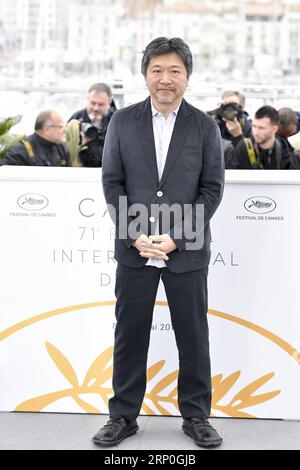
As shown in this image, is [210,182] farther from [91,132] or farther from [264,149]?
[91,132]

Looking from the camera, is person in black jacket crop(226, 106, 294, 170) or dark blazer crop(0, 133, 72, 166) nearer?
dark blazer crop(0, 133, 72, 166)

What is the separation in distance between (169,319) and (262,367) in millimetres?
431

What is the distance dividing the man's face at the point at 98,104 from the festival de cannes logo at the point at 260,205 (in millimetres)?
3671

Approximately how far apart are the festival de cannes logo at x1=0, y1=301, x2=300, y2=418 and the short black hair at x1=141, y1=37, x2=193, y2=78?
0.98 m

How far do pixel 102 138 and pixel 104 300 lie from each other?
3.04m

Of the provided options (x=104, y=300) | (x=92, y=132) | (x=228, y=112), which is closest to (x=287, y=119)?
(x=228, y=112)

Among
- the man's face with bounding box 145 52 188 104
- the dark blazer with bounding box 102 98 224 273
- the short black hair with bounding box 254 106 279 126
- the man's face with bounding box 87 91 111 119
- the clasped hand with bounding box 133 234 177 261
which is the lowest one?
the clasped hand with bounding box 133 234 177 261

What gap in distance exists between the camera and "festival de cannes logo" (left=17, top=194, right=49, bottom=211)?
3564 mm

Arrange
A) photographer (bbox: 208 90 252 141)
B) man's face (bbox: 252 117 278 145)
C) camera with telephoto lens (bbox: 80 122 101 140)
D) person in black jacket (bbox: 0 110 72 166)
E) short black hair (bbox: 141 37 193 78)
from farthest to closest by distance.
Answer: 1. photographer (bbox: 208 90 252 141)
2. camera with telephoto lens (bbox: 80 122 101 140)
3. man's face (bbox: 252 117 278 145)
4. person in black jacket (bbox: 0 110 72 166)
5. short black hair (bbox: 141 37 193 78)

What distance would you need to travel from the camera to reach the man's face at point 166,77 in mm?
3189

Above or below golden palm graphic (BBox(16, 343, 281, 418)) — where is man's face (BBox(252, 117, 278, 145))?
above

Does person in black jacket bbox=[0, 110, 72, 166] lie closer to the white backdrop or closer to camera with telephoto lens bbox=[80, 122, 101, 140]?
camera with telephoto lens bbox=[80, 122, 101, 140]

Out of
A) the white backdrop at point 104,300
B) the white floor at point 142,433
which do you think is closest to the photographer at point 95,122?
the white backdrop at point 104,300

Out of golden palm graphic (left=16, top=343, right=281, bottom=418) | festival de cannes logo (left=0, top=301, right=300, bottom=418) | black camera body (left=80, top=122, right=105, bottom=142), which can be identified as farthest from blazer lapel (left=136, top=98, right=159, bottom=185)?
black camera body (left=80, top=122, right=105, bottom=142)
